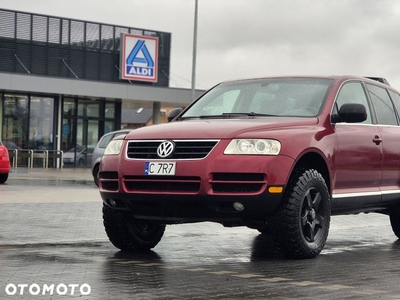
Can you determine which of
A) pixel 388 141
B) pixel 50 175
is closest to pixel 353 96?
pixel 388 141

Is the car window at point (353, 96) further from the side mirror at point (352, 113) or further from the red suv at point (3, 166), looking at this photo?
the red suv at point (3, 166)

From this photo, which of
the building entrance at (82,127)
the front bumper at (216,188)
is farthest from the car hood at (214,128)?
the building entrance at (82,127)

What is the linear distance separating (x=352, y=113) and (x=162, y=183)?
7.00 ft

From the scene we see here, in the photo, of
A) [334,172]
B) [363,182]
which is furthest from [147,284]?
[363,182]

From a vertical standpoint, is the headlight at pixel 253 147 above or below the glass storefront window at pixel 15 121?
above

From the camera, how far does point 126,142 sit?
28.1 ft

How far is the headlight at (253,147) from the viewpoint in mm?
7969

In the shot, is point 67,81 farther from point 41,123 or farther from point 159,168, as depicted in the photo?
point 159,168

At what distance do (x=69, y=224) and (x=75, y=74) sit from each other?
32723 mm

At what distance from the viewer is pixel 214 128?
8.23m

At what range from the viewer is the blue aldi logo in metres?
45.1

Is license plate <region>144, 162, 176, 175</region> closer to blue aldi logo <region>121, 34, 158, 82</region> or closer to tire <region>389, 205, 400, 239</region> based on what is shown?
tire <region>389, 205, 400, 239</region>

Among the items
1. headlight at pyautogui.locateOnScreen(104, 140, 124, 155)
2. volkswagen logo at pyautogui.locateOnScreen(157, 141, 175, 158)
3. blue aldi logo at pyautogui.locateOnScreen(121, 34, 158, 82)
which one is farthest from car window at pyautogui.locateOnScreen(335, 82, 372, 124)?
blue aldi logo at pyautogui.locateOnScreen(121, 34, 158, 82)

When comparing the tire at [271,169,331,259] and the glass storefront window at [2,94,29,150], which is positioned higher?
the tire at [271,169,331,259]
